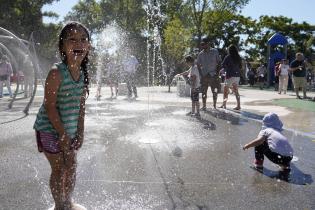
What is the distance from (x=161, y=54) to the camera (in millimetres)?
44156

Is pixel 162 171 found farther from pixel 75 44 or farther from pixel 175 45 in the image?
pixel 175 45

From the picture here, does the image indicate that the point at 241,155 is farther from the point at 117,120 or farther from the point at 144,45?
the point at 144,45

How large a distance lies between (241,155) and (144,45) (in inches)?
2026

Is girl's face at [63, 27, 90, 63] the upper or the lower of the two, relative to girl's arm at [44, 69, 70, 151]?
upper

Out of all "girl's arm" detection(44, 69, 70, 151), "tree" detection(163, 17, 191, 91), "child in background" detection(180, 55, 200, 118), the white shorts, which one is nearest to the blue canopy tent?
"tree" detection(163, 17, 191, 91)

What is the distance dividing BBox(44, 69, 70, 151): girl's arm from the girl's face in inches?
7.9

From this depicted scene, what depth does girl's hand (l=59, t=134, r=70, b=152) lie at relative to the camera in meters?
3.04

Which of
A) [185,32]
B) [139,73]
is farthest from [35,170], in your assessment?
[139,73]

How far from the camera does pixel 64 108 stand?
10.2 ft

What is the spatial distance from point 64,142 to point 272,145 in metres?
2.94

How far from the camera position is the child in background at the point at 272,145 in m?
5.02

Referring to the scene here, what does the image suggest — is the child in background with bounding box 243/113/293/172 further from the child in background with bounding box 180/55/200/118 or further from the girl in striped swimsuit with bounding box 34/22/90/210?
the child in background with bounding box 180/55/200/118

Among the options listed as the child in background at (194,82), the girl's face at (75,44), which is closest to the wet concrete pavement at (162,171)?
the girl's face at (75,44)

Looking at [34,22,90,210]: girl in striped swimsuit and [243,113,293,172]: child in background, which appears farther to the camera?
[243,113,293,172]: child in background
